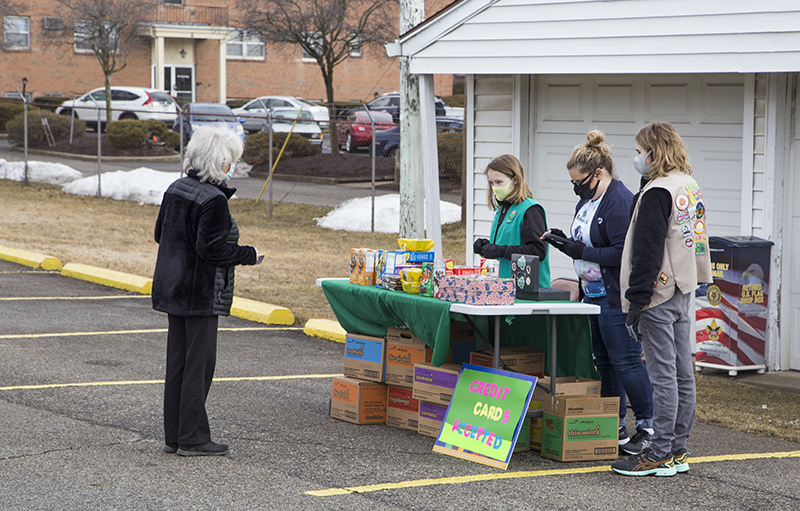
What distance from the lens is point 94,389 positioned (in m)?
6.98

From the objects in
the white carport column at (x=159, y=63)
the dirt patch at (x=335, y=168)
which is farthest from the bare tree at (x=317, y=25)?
the white carport column at (x=159, y=63)

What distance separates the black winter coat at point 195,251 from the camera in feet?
17.3

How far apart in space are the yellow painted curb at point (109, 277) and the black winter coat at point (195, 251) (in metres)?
6.15

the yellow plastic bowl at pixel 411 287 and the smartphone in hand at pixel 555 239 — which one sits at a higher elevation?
the smartphone in hand at pixel 555 239

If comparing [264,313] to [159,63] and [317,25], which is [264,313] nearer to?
[317,25]

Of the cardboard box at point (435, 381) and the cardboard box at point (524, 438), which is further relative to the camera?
the cardboard box at point (435, 381)

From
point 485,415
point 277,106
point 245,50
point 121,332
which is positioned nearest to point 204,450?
point 485,415

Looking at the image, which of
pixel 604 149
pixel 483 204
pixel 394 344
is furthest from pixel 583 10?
pixel 394 344

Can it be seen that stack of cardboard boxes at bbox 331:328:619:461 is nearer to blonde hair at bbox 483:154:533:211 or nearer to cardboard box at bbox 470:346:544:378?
cardboard box at bbox 470:346:544:378

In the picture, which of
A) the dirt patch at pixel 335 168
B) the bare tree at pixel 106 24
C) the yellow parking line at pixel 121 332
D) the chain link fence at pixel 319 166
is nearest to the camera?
the yellow parking line at pixel 121 332

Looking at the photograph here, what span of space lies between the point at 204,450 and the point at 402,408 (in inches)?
53.7

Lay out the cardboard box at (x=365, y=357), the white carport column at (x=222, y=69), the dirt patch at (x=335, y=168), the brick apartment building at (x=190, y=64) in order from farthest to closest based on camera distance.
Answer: the white carport column at (x=222, y=69)
the brick apartment building at (x=190, y=64)
the dirt patch at (x=335, y=168)
the cardboard box at (x=365, y=357)

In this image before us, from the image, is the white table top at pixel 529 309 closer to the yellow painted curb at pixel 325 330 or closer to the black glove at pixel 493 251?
the black glove at pixel 493 251

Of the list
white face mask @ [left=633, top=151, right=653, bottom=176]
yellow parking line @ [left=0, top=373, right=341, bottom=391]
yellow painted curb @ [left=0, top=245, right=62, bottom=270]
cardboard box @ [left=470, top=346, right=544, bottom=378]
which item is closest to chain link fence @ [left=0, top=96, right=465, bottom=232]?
yellow painted curb @ [left=0, top=245, right=62, bottom=270]
